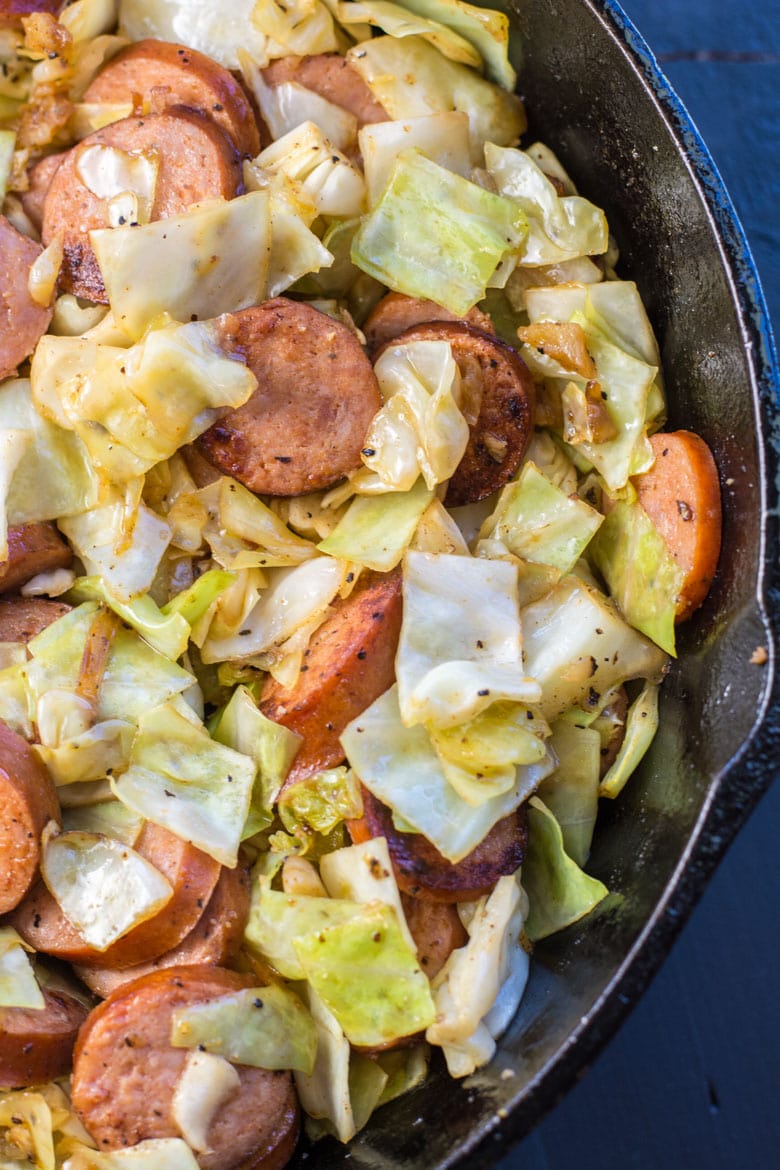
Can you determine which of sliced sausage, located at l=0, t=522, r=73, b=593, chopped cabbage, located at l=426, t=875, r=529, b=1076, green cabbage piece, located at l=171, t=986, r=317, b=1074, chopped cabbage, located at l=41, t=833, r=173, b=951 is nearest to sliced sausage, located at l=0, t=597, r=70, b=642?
sliced sausage, located at l=0, t=522, r=73, b=593

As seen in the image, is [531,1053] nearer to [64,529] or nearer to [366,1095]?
[366,1095]

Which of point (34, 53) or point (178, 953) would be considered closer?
point (178, 953)

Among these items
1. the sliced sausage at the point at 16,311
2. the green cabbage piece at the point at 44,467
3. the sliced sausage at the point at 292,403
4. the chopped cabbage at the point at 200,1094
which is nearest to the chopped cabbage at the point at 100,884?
the chopped cabbage at the point at 200,1094

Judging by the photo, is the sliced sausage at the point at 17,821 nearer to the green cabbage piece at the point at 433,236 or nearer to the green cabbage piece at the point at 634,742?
the green cabbage piece at the point at 634,742

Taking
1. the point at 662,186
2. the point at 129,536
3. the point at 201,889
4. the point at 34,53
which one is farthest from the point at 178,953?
the point at 34,53

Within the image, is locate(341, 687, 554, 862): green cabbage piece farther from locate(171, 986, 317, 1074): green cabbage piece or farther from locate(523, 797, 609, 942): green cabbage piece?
locate(171, 986, 317, 1074): green cabbage piece

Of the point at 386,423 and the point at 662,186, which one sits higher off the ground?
the point at 662,186
